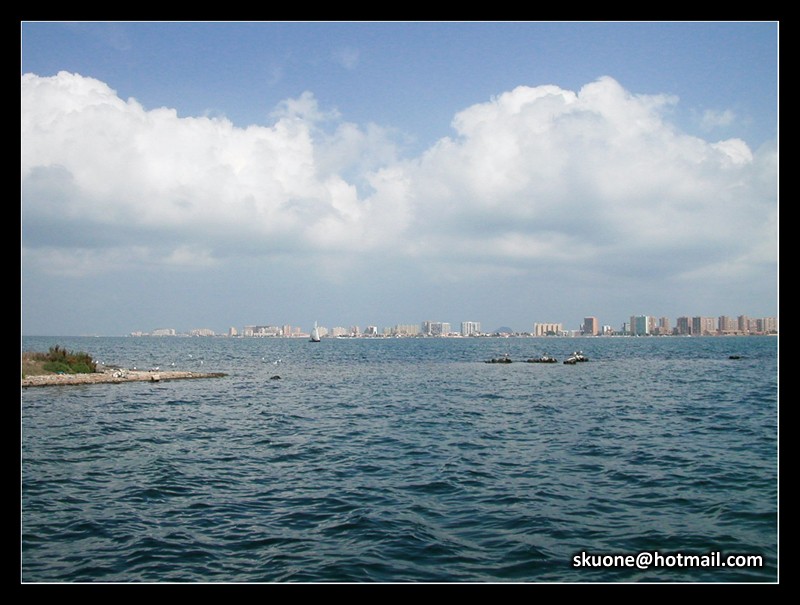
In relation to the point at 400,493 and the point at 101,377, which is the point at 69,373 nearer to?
the point at 101,377

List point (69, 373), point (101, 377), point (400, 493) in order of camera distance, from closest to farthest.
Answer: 1. point (400, 493)
2. point (101, 377)
3. point (69, 373)

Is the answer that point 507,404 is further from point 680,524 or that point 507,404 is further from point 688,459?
point 680,524

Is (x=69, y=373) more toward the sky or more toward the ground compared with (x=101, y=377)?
more toward the sky

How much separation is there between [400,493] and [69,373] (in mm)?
50255

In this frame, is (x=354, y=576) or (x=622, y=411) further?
(x=622, y=411)

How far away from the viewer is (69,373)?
55.4 meters

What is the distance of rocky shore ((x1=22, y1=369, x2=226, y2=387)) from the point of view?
162 ft

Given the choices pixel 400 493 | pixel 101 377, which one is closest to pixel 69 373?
pixel 101 377

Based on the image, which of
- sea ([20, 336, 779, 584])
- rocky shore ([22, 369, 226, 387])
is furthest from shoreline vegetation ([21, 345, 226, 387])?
sea ([20, 336, 779, 584])

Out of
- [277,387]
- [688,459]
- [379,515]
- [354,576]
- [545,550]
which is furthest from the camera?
[277,387]
